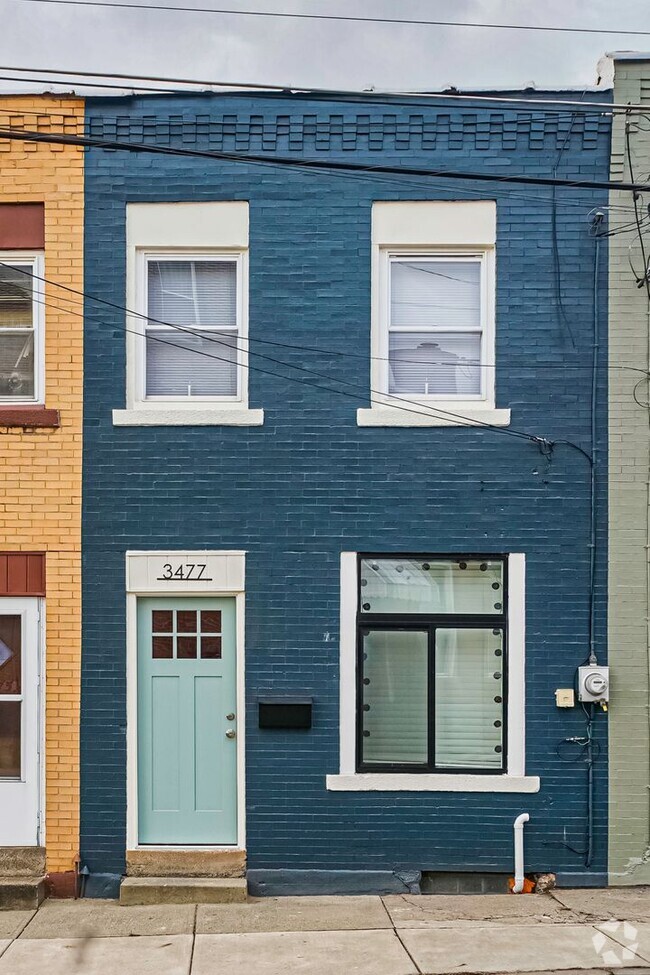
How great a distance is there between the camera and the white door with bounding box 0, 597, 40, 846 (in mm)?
7715

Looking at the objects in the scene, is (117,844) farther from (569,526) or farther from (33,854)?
(569,526)

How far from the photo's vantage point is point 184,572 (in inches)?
305

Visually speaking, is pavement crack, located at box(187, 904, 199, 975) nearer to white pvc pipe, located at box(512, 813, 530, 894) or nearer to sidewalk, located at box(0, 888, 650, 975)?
sidewalk, located at box(0, 888, 650, 975)

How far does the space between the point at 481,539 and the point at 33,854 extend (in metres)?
4.60

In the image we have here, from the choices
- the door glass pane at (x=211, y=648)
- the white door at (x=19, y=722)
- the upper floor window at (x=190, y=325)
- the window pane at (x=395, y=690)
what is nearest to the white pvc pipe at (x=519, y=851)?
the window pane at (x=395, y=690)

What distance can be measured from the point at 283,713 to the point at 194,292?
371 cm

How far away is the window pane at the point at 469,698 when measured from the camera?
25.6ft

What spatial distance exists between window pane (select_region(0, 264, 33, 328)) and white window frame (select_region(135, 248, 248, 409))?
37.9 inches

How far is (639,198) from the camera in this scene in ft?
25.6

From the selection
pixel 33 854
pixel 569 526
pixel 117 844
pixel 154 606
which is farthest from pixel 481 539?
pixel 33 854

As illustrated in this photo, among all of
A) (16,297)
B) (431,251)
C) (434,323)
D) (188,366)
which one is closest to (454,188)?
(431,251)

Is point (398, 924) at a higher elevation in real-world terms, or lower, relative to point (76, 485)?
lower

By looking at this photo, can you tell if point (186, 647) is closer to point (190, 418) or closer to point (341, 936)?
point (190, 418)

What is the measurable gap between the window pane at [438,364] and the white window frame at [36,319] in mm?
3036
